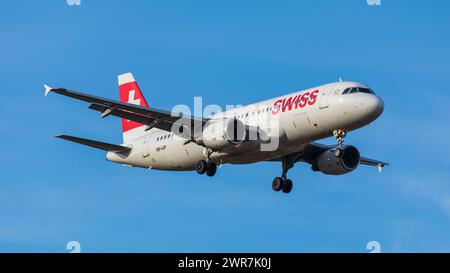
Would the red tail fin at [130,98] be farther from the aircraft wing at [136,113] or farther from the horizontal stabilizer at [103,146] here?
A: the aircraft wing at [136,113]

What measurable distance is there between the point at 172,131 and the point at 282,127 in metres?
8.77

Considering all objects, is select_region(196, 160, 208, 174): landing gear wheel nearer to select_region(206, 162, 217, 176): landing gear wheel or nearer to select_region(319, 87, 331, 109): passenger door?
select_region(206, 162, 217, 176): landing gear wheel

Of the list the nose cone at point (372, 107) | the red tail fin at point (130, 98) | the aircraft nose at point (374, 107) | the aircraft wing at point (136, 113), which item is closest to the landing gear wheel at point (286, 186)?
the aircraft wing at point (136, 113)

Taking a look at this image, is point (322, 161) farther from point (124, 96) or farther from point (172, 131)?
point (124, 96)

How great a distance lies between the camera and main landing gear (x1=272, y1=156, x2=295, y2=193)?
6347 centimetres

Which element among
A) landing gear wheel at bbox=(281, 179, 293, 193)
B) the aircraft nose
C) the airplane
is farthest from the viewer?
landing gear wheel at bbox=(281, 179, 293, 193)

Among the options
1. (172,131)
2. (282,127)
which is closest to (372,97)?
(282,127)

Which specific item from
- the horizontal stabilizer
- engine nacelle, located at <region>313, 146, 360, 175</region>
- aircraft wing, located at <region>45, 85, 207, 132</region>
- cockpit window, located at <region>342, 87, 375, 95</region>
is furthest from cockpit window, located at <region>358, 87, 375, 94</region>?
the horizontal stabilizer

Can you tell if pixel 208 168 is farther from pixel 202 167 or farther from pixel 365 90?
Result: pixel 365 90

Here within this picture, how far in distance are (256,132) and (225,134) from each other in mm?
1932

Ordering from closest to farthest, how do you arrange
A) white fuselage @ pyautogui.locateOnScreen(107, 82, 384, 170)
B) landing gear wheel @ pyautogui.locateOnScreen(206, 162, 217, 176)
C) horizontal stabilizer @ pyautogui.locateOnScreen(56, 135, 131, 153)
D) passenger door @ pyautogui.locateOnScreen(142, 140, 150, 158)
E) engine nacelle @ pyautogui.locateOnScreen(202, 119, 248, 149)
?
white fuselage @ pyautogui.locateOnScreen(107, 82, 384, 170), engine nacelle @ pyautogui.locateOnScreen(202, 119, 248, 149), landing gear wheel @ pyautogui.locateOnScreen(206, 162, 217, 176), horizontal stabilizer @ pyautogui.locateOnScreen(56, 135, 131, 153), passenger door @ pyautogui.locateOnScreen(142, 140, 150, 158)

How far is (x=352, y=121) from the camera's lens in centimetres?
5509

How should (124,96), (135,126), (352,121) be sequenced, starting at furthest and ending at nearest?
1. (124,96)
2. (135,126)
3. (352,121)
